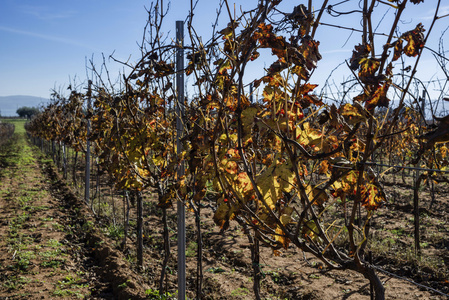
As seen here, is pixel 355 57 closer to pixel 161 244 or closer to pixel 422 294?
pixel 422 294

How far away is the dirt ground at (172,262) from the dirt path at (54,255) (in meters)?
0.01

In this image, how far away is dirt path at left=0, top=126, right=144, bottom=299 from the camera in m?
4.07

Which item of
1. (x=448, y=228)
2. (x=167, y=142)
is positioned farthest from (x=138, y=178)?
(x=448, y=228)

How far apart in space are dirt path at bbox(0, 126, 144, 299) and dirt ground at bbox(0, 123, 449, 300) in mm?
12

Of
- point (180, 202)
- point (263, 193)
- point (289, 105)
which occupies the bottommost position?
point (180, 202)

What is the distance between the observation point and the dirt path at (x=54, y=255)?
4066mm

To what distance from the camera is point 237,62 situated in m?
1.45

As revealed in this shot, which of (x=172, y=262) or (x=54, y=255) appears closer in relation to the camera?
(x=172, y=262)

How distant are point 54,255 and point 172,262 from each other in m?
1.68

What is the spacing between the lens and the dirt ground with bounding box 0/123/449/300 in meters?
4.10

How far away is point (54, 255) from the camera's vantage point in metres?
5.07

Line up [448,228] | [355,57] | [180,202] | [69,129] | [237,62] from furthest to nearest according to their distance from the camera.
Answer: [69,129]
[448,228]
[180,202]
[237,62]
[355,57]

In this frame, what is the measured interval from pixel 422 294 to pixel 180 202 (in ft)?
10.3

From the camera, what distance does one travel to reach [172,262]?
4.86m
